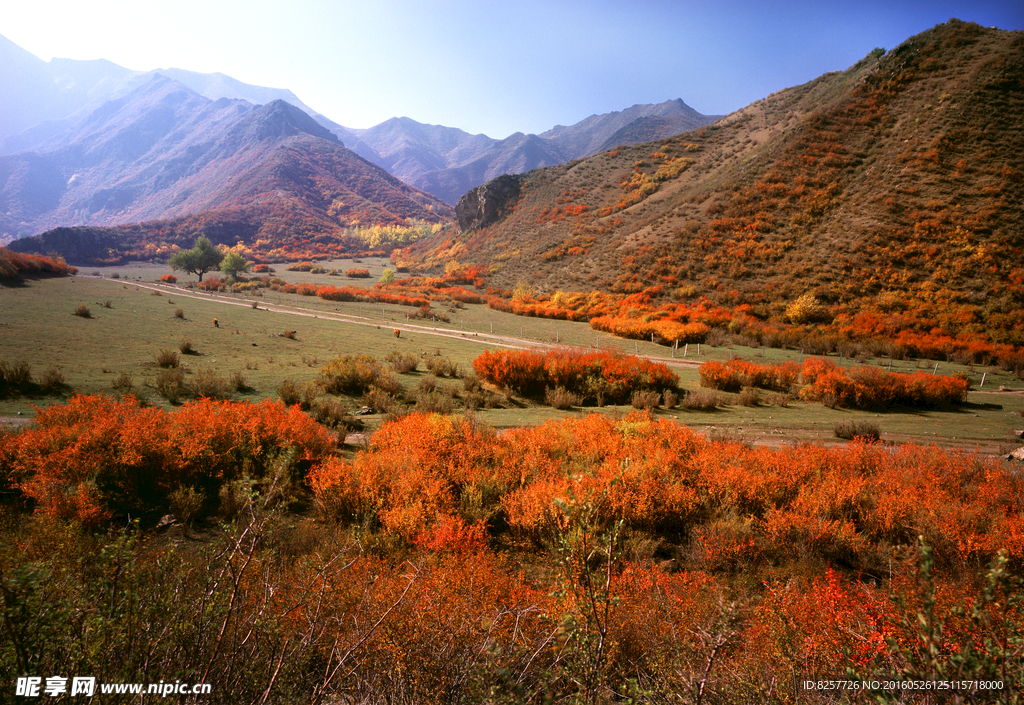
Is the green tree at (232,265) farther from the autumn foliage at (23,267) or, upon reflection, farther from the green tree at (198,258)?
the autumn foliage at (23,267)

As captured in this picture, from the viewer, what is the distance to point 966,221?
30.5 m

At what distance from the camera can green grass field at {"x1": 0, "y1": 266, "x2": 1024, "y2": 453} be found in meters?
11.2

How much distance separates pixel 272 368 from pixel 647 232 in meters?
45.1

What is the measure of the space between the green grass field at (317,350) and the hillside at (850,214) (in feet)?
34.8

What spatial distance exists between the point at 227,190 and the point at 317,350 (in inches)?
5633

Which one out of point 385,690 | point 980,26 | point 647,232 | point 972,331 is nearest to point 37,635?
point 385,690

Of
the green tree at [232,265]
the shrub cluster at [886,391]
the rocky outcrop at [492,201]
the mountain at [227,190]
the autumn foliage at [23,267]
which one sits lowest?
the shrub cluster at [886,391]

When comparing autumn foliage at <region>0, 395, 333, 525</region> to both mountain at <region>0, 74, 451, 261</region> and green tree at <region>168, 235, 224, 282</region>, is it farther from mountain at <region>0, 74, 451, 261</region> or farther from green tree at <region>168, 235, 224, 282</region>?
mountain at <region>0, 74, 451, 261</region>

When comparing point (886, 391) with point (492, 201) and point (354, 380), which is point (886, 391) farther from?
point (492, 201)

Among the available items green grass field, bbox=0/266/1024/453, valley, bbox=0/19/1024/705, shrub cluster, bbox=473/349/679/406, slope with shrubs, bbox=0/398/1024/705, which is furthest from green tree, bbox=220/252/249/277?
slope with shrubs, bbox=0/398/1024/705

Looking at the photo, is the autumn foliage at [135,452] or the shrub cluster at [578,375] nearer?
the autumn foliage at [135,452]

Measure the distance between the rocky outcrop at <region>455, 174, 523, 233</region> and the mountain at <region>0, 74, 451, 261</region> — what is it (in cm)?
3772

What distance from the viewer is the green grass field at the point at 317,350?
11.2 metres

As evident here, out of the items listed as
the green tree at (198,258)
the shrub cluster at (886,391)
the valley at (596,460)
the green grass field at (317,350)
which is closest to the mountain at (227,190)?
the green tree at (198,258)
